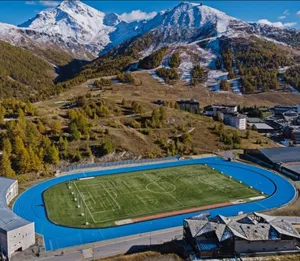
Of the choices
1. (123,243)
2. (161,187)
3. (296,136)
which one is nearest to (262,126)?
(296,136)

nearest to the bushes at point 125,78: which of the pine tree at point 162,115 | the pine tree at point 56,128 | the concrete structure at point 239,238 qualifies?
the pine tree at point 162,115

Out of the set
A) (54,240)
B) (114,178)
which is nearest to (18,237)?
(54,240)

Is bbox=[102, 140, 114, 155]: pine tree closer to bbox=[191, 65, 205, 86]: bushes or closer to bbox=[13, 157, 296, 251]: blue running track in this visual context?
bbox=[13, 157, 296, 251]: blue running track

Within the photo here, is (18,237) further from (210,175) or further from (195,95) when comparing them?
(195,95)

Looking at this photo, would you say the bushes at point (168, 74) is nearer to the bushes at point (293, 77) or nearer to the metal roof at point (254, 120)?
the bushes at point (293, 77)

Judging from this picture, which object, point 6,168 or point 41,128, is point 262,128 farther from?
point 6,168
